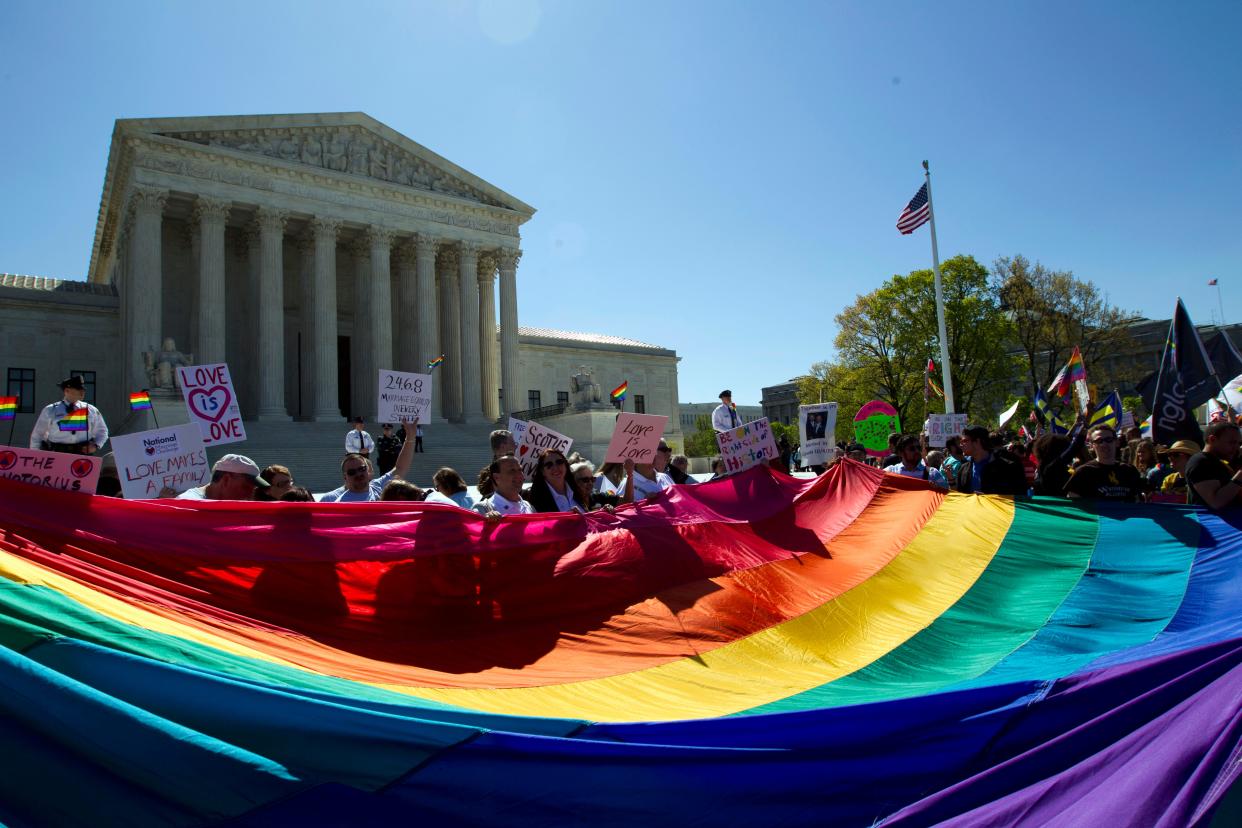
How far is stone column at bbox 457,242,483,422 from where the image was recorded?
38781 mm

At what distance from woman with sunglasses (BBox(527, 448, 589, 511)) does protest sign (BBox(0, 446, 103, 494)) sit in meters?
3.42

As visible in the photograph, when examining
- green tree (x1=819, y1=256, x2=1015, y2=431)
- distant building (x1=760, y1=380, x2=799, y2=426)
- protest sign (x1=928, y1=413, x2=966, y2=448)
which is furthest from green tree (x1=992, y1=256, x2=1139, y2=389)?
distant building (x1=760, y1=380, x2=799, y2=426)

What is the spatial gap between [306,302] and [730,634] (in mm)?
35173

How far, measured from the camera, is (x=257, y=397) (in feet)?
113

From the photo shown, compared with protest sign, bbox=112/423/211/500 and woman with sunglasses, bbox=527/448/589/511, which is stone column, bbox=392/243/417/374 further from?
woman with sunglasses, bbox=527/448/589/511

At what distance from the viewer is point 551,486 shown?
24.1 feet

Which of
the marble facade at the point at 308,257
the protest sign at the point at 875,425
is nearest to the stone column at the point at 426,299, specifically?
the marble facade at the point at 308,257

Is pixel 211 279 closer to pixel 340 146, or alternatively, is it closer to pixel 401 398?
pixel 340 146

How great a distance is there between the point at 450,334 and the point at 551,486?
34.0 m

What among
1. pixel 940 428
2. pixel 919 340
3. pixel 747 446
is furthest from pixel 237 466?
pixel 919 340

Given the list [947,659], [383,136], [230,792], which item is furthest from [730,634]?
[383,136]

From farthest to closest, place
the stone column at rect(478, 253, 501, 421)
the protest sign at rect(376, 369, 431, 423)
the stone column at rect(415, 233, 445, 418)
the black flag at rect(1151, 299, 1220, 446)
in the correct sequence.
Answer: the stone column at rect(478, 253, 501, 421) → the stone column at rect(415, 233, 445, 418) → the protest sign at rect(376, 369, 431, 423) → the black flag at rect(1151, 299, 1220, 446)

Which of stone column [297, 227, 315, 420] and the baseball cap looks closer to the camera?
the baseball cap

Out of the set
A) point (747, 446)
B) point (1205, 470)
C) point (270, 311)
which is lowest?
point (1205, 470)
